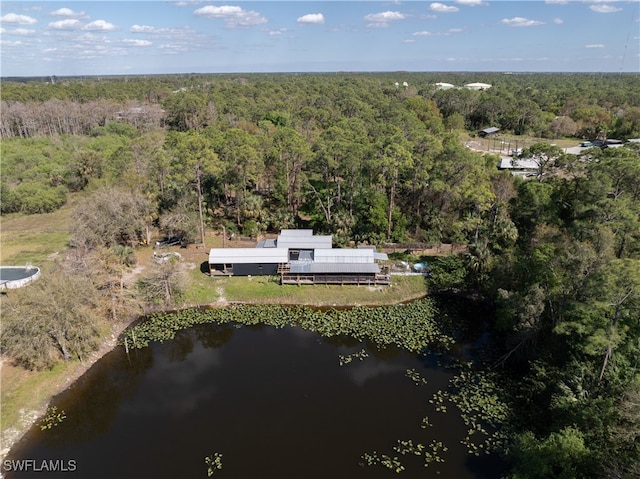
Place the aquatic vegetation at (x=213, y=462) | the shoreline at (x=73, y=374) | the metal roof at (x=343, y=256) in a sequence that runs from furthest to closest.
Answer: the metal roof at (x=343, y=256) < the shoreline at (x=73, y=374) < the aquatic vegetation at (x=213, y=462)

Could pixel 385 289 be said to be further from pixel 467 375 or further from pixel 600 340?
pixel 600 340

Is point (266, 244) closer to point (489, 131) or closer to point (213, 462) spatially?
point (213, 462)

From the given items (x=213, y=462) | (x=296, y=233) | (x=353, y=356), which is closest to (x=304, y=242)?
(x=296, y=233)

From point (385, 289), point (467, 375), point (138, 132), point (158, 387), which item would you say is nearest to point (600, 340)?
point (467, 375)

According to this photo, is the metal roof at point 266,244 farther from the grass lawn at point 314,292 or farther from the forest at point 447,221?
the forest at point 447,221

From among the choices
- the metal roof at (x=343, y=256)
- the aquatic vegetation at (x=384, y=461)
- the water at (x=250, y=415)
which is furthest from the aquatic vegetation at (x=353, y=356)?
the metal roof at (x=343, y=256)
